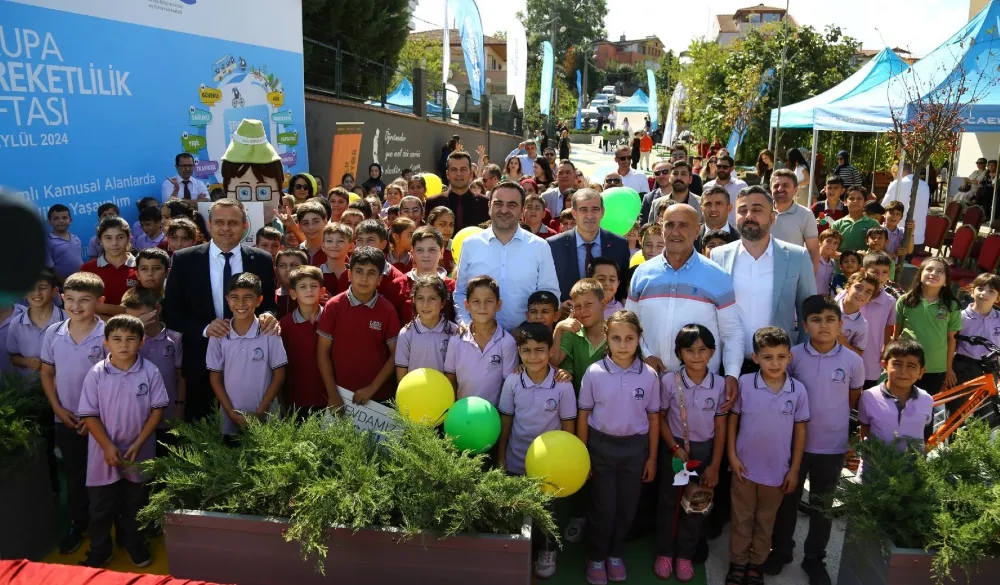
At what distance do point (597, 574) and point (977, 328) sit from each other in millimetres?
3747

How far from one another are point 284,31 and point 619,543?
9973 millimetres

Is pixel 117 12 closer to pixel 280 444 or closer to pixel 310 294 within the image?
pixel 310 294

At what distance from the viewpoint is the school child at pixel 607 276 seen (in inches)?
179

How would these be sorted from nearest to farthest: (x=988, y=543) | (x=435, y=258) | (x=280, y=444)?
(x=988, y=543), (x=280, y=444), (x=435, y=258)

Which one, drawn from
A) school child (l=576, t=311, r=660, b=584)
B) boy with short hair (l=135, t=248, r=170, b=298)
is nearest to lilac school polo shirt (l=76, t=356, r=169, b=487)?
boy with short hair (l=135, t=248, r=170, b=298)

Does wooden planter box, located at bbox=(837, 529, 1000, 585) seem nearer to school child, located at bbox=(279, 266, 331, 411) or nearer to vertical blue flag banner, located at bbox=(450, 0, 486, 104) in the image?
school child, located at bbox=(279, 266, 331, 411)

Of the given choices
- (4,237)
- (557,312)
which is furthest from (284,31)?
(4,237)

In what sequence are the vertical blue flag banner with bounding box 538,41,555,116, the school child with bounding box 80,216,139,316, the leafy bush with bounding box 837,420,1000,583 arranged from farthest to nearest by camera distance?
the vertical blue flag banner with bounding box 538,41,555,116 < the school child with bounding box 80,216,139,316 < the leafy bush with bounding box 837,420,1000,583

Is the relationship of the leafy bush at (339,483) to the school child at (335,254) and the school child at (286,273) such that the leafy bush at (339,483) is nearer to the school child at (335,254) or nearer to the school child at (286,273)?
the school child at (286,273)

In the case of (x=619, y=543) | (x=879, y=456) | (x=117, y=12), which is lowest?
(x=619, y=543)

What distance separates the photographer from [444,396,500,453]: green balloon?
3.63 meters

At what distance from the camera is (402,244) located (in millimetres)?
5453

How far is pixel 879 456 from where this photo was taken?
11.3 feet

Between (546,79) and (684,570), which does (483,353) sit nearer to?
(684,570)
